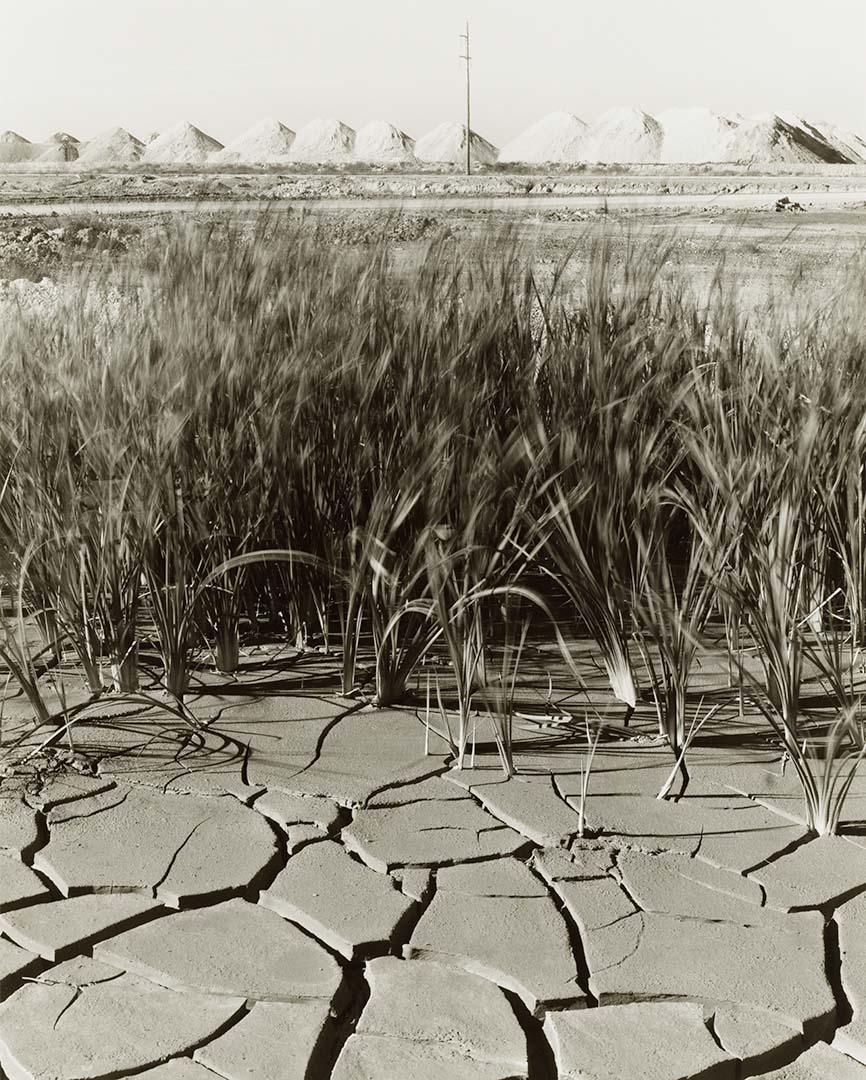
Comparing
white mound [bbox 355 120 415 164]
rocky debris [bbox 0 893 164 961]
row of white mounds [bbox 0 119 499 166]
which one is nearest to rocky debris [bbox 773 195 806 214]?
row of white mounds [bbox 0 119 499 166]

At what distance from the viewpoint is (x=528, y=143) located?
3150 mm

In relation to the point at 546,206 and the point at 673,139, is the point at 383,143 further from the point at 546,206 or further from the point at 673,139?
the point at 673,139

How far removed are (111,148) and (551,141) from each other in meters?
1.30

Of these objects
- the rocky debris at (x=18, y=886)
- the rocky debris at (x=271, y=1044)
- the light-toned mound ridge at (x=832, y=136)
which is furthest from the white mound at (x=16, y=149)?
the rocky debris at (x=271, y=1044)

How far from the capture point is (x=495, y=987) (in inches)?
56.2

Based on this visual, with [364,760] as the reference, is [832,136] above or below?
above

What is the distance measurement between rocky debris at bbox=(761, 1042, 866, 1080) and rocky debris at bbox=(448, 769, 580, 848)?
49 centimetres

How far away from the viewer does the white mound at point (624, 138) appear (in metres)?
3.20

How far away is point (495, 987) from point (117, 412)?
1371 millimetres

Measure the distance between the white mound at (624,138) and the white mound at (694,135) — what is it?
1.1 inches

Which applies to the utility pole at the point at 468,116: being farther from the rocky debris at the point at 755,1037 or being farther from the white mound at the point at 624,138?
the rocky debris at the point at 755,1037

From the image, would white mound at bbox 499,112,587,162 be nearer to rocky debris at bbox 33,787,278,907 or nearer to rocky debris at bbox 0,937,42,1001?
rocky debris at bbox 33,787,278,907

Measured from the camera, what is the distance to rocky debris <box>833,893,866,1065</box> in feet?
4.39

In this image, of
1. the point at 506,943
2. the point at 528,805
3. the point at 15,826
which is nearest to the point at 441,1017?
the point at 506,943
